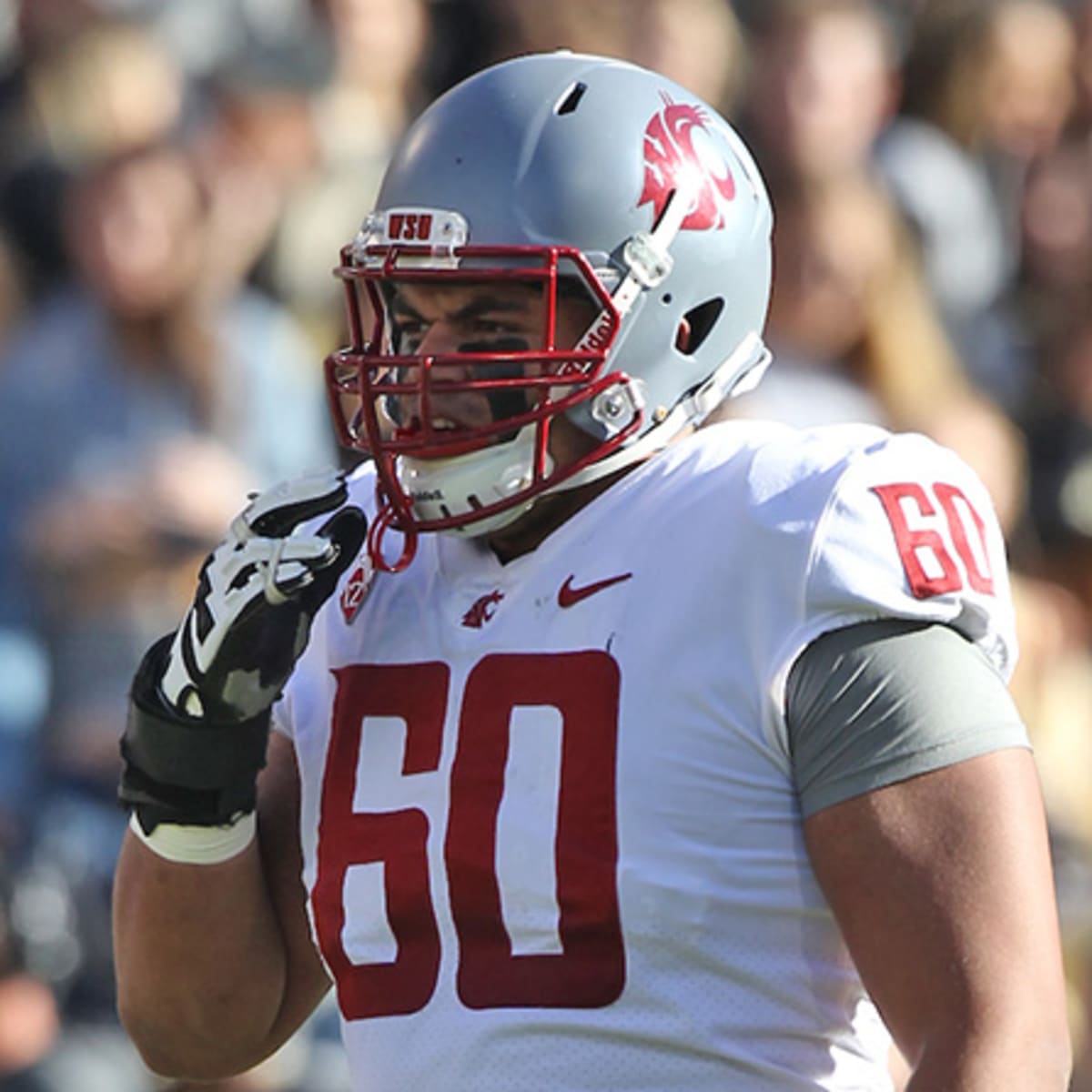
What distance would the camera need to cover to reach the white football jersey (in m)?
1.98

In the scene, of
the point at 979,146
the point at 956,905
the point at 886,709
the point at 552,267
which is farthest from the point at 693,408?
the point at 979,146

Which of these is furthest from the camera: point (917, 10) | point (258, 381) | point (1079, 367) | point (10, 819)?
point (917, 10)

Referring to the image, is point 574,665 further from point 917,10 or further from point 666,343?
point 917,10

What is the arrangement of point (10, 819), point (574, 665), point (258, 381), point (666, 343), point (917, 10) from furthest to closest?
point (917, 10), point (258, 381), point (10, 819), point (666, 343), point (574, 665)

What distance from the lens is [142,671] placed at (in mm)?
2324

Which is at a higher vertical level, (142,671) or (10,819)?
(142,671)

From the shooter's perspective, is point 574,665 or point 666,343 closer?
point 574,665

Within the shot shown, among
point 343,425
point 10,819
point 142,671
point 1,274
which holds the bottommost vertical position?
point 10,819

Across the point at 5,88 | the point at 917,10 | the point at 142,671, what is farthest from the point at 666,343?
the point at 917,10

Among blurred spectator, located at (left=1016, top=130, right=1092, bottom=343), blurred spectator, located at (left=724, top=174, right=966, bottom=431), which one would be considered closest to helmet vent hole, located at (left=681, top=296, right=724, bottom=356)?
blurred spectator, located at (left=724, top=174, right=966, bottom=431)

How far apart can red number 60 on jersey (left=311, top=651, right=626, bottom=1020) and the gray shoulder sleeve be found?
175 millimetres

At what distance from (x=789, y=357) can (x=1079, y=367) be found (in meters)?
1.09

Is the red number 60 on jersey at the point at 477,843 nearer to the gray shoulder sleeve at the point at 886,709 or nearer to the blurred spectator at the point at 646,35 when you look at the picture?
the gray shoulder sleeve at the point at 886,709

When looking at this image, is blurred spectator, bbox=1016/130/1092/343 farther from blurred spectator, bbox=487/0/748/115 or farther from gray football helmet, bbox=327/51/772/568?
gray football helmet, bbox=327/51/772/568
